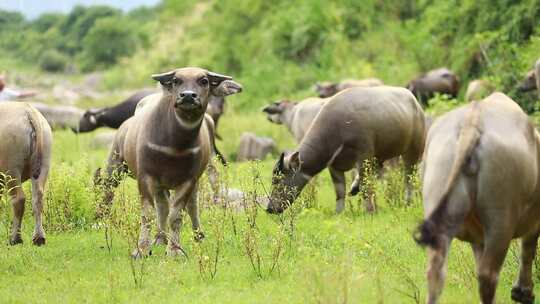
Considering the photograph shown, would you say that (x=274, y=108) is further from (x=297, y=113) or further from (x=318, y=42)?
(x=318, y=42)

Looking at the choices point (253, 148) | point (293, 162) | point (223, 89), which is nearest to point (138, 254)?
point (223, 89)

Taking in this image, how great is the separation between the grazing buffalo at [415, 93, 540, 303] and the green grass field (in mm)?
935

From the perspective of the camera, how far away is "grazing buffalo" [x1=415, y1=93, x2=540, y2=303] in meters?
5.60

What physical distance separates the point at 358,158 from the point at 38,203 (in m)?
4.16

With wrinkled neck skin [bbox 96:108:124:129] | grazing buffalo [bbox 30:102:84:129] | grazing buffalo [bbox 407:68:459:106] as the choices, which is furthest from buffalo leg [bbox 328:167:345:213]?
grazing buffalo [bbox 30:102:84:129]

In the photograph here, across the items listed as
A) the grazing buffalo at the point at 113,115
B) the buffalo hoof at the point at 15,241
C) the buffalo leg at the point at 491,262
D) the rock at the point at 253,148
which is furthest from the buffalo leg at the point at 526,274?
the rock at the point at 253,148

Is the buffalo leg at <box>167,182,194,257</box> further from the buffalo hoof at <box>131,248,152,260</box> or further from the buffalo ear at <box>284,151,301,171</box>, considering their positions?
the buffalo ear at <box>284,151,301,171</box>

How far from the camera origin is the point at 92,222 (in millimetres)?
11578

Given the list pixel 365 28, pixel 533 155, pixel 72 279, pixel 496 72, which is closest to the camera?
pixel 533 155

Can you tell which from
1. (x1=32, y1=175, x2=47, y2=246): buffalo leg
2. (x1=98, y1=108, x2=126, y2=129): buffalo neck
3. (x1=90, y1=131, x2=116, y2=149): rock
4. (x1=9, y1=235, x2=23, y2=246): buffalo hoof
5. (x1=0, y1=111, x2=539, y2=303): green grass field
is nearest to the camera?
(x1=0, y1=111, x2=539, y2=303): green grass field

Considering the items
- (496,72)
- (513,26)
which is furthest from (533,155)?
(513,26)

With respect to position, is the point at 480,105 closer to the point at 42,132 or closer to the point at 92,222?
the point at 42,132

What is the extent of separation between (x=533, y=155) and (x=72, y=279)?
4.52m

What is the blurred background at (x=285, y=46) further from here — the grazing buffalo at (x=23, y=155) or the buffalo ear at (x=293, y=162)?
the grazing buffalo at (x=23, y=155)
